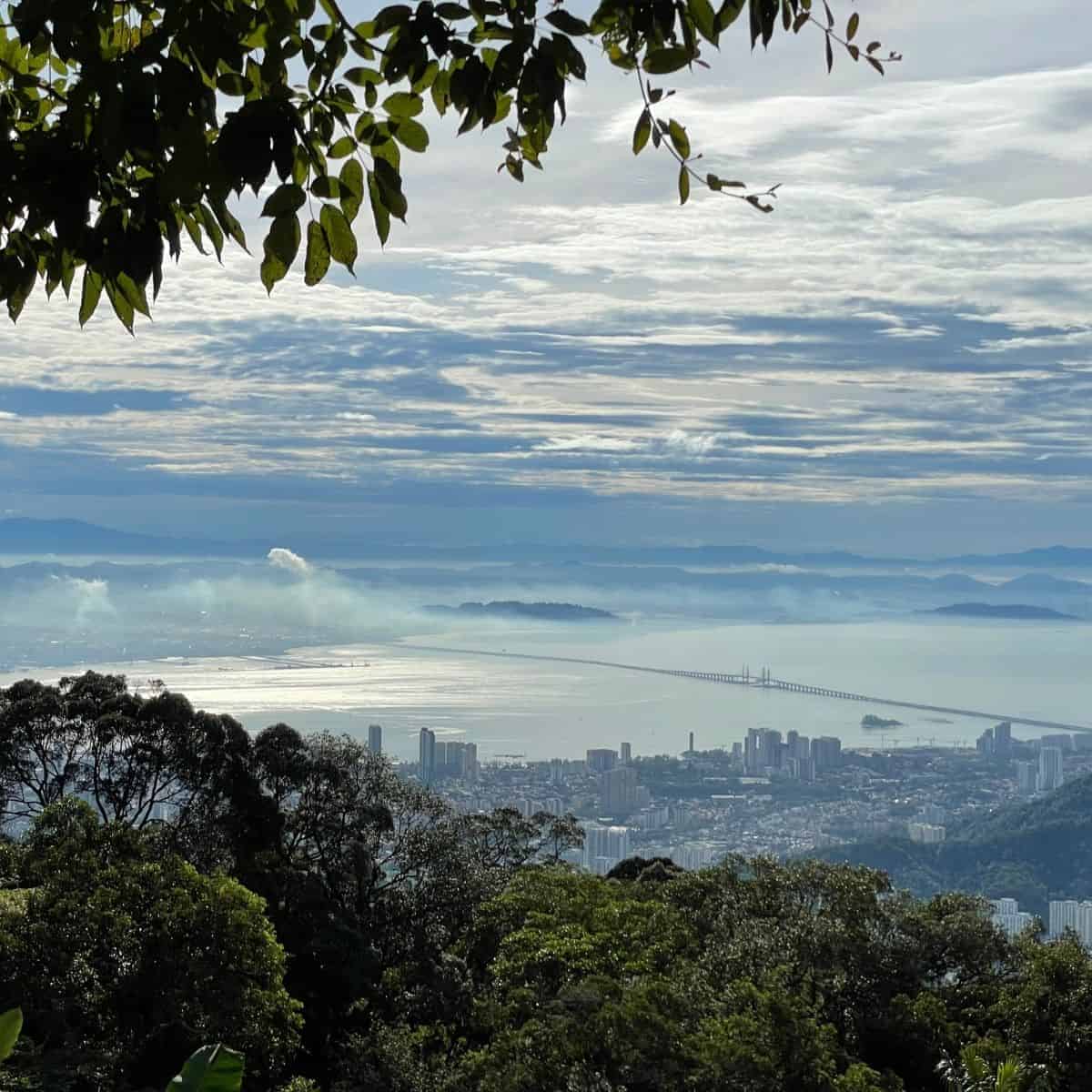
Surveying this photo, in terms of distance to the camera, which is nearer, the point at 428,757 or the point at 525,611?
the point at 428,757

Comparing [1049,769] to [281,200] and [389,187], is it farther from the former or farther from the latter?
[281,200]

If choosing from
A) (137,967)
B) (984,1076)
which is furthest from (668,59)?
(137,967)

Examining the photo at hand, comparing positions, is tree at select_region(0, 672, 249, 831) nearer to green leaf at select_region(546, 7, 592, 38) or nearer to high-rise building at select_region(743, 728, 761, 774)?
green leaf at select_region(546, 7, 592, 38)

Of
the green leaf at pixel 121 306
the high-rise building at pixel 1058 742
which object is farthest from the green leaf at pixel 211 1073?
the high-rise building at pixel 1058 742

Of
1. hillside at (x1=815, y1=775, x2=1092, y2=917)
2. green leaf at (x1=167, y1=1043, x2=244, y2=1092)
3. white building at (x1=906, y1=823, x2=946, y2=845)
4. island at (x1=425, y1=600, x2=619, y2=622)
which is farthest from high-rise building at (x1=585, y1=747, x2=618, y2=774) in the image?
island at (x1=425, y1=600, x2=619, y2=622)

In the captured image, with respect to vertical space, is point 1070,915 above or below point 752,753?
above

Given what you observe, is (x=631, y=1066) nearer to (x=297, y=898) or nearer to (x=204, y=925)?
(x=204, y=925)
